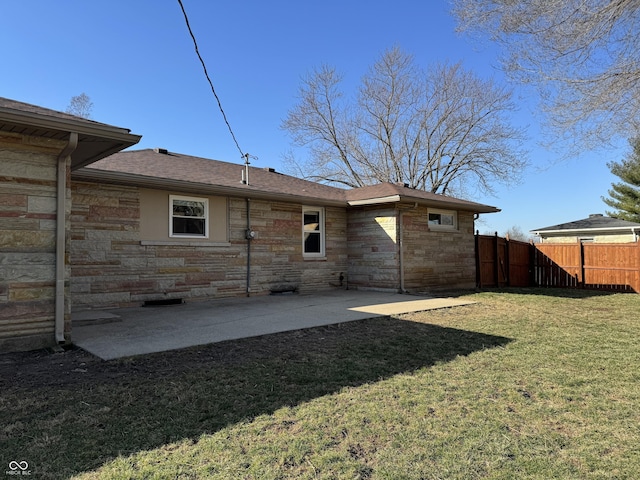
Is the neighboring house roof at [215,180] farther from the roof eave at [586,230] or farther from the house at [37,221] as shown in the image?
the roof eave at [586,230]

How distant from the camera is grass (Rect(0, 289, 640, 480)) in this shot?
2.36 metres

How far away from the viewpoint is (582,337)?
5.73m

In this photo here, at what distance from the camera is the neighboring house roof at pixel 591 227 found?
19.6m

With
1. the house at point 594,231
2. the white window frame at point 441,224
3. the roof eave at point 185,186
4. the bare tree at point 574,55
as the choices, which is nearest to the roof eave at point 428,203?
the white window frame at point 441,224

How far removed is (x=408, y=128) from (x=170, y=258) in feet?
62.8

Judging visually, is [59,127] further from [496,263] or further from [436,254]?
[496,263]

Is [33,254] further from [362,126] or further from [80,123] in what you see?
[362,126]

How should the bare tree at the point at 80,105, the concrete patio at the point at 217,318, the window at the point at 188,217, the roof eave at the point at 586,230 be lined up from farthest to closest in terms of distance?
the bare tree at the point at 80,105, the roof eave at the point at 586,230, the window at the point at 188,217, the concrete patio at the point at 217,318

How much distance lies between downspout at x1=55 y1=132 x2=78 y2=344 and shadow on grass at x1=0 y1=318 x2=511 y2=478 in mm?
484

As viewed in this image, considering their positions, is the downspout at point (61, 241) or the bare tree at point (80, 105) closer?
the downspout at point (61, 241)

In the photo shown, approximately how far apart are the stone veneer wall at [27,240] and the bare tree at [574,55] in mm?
8434

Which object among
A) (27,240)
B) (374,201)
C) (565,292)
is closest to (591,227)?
(565,292)

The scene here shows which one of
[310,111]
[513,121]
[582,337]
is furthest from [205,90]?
[513,121]

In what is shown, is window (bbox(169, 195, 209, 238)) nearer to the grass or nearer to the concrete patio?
the concrete patio
